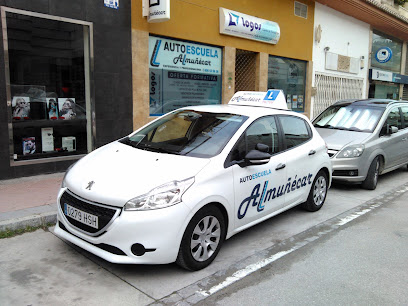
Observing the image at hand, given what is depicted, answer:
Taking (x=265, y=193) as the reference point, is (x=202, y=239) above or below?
below

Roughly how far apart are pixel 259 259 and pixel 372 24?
1693 centimetres

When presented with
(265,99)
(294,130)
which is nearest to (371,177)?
(294,130)

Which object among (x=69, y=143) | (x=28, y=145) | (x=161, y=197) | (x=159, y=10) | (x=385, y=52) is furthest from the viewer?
(x=385, y=52)

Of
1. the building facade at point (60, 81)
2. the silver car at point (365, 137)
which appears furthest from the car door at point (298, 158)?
the building facade at point (60, 81)

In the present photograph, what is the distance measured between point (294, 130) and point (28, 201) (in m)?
3.99

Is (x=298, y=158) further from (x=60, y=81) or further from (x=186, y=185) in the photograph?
(x=60, y=81)

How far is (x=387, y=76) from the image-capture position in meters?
18.9

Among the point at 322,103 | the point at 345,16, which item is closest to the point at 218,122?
the point at 322,103

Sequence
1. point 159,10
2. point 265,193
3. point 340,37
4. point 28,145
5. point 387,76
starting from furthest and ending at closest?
1. point 387,76
2. point 340,37
3. point 159,10
4. point 28,145
5. point 265,193

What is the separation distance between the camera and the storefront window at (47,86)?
6.61 meters

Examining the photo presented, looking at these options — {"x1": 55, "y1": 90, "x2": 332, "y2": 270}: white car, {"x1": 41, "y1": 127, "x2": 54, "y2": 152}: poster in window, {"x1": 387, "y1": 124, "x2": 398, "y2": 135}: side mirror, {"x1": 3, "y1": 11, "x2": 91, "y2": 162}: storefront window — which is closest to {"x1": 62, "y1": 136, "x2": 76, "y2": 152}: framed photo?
{"x1": 3, "y1": 11, "x2": 91, "y2": 162}: storefront window

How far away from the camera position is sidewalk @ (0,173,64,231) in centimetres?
450

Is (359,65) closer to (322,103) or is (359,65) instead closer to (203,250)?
(322,103)

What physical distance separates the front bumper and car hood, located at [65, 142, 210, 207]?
20 centimetres
